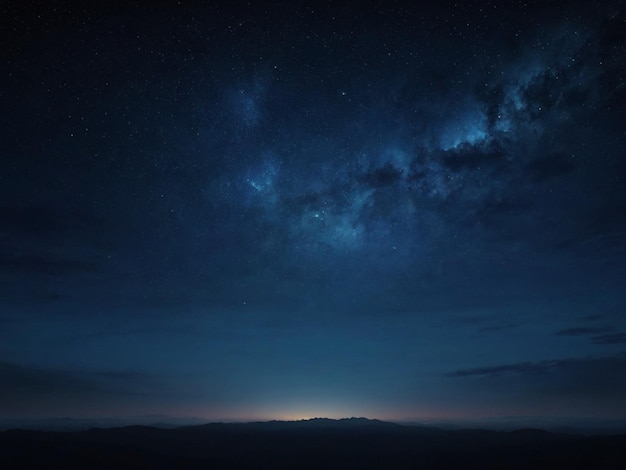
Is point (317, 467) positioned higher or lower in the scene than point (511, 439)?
lower

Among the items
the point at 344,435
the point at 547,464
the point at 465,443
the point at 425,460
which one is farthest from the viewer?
the point at 344,435

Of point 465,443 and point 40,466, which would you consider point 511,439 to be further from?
point 40,466

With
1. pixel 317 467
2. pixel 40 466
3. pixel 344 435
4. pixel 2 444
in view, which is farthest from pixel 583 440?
pixel 2 444

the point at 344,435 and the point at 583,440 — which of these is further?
the point at 344,435

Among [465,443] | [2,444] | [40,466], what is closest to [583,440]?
[465,443]

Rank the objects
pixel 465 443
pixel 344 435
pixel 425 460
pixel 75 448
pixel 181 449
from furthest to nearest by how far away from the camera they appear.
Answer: pixel 344 435 < pixel 465 443 < pixel 181 449 < pixel 425 460 < pixel 75 448

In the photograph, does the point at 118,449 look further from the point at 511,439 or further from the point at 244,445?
the point at 511,439

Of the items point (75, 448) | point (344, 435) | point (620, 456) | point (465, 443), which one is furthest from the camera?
point (344, 435)
